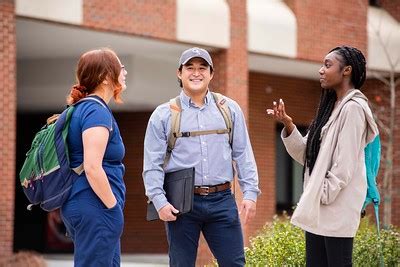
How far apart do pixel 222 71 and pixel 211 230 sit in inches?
524

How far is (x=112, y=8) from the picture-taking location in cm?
1781

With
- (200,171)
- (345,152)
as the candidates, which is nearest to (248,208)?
(200,171)

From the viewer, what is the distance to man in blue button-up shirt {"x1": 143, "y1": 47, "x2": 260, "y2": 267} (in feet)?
23.3

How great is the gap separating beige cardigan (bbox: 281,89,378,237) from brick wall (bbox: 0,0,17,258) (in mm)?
A: 9523

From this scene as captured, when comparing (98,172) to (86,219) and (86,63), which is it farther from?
(86,63)

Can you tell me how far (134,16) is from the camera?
18.2 m

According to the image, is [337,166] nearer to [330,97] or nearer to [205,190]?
[330,97]

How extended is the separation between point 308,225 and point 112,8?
11.5 meters

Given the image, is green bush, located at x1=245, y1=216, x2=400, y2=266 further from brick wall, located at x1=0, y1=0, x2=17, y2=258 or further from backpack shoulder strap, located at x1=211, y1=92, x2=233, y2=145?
brick wall, located at x1=0, y1=0, x2=17, y2=258

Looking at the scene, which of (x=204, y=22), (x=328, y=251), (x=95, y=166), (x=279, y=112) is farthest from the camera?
(x=204, y=22)

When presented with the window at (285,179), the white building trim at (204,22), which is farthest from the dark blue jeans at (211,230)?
the window at (285,179)

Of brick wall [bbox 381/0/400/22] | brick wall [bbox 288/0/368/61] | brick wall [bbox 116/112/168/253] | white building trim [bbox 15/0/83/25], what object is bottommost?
brick wall [bbox 116/112/168/253]

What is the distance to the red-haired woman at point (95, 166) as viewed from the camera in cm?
615

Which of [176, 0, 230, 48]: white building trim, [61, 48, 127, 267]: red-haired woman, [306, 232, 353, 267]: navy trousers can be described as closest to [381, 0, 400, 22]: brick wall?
[176, 0, 230, 48]: white building trim
